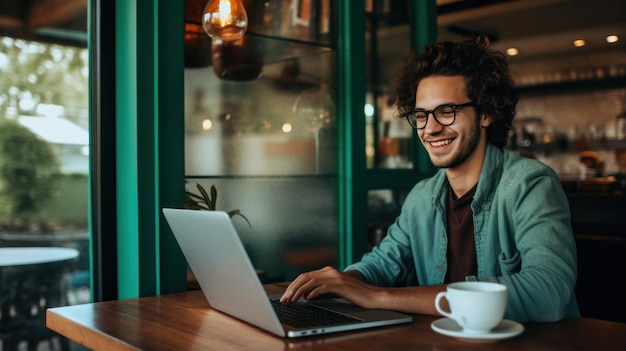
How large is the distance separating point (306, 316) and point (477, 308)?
0.38 m

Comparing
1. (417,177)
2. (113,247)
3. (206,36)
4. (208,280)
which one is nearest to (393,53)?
(417,177)

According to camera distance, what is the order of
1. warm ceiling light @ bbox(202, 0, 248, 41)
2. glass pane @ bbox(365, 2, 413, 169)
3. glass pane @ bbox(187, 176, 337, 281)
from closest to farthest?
1. warm ceiling light @ bbox(202, 0, 248, 41)
2. glass pane @ bbox(187, 176, 337, 281)
3. glass pane @ bbox(365, 2, 413, 169)

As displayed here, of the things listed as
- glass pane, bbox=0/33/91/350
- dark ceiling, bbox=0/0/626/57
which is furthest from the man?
dark ceiling, bbox=0/0/626/57

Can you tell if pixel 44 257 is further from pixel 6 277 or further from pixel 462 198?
pixel 462 198

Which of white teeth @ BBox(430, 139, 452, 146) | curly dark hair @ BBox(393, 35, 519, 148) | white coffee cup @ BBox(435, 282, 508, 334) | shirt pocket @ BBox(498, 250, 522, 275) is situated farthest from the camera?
curly dark hair @ BBox(393, 35, 519, 148)

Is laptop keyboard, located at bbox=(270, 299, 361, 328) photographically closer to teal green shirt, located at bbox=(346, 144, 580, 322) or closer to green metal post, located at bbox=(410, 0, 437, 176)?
teal green shirt, located at bbox=(346, 144, 580, 322)

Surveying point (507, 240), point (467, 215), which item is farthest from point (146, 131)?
point (507, 240)

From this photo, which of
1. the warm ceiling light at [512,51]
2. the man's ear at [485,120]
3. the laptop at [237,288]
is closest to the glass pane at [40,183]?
the laptop at [237,288]

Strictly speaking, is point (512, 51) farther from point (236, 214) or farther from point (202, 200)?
point (202, 200)

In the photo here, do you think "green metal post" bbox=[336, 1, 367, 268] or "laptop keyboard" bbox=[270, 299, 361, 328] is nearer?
"laptop keyboard" bbox=[270, 299, 361, 328]

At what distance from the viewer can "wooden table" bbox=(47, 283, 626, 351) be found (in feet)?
3.78

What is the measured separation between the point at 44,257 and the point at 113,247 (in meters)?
0.35

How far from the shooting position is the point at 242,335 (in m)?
1.25

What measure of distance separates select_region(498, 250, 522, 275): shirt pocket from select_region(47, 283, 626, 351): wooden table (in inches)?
10.3
